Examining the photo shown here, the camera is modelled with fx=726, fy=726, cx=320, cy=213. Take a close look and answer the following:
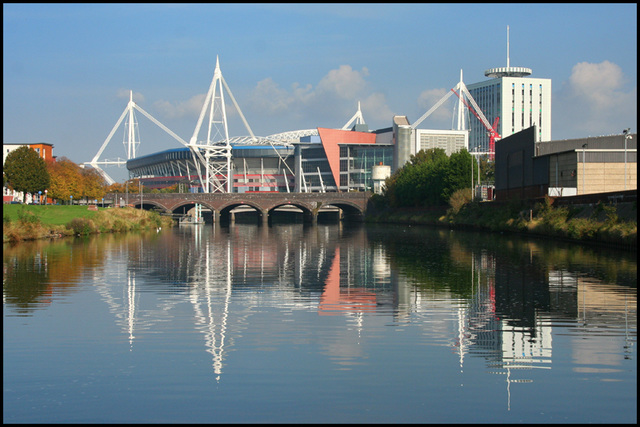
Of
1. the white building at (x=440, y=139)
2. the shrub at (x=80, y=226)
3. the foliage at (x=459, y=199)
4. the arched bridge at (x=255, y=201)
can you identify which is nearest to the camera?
the shrub at (x=80, y=226)

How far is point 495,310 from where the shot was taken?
19484mm

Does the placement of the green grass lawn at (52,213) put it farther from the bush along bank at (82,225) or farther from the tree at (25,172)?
the tree at (25,172)

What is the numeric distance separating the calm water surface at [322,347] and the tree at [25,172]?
76.9 meters

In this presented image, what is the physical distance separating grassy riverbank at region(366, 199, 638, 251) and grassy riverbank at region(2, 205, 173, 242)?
1477 inches

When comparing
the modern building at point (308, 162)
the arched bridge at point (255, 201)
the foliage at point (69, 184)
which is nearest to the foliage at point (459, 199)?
the arched bridge at point (255, 201)

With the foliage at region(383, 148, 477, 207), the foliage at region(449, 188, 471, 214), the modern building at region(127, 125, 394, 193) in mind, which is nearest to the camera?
the foliage at region(449, 188, 471, 214)

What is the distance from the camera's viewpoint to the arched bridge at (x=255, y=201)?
12938 centimetres

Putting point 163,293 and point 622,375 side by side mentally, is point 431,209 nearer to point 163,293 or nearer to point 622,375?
point 163,293

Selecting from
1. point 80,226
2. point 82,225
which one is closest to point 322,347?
point 80,226

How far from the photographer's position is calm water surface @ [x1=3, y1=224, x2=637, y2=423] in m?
10.7

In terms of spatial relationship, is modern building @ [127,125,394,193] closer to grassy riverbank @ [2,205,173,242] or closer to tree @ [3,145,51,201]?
tree @ [3,145,51,201]

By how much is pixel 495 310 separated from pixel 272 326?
6302mm

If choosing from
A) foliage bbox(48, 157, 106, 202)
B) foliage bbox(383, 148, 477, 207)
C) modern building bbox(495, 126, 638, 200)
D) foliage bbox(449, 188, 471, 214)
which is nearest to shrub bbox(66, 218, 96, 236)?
modern building bbox(495, 126, 638, 200)

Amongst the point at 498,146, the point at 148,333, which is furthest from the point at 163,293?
the point at 498,146
